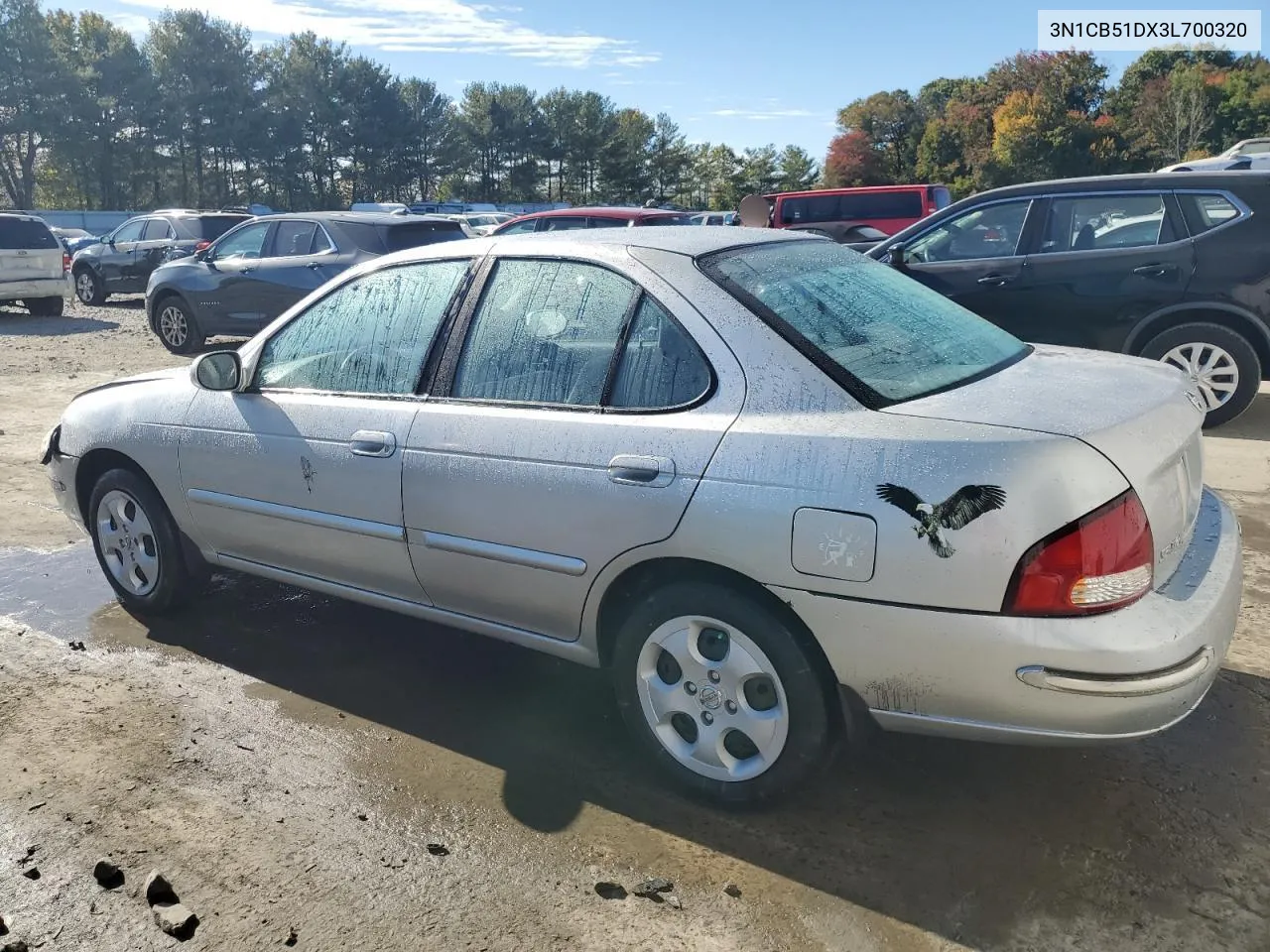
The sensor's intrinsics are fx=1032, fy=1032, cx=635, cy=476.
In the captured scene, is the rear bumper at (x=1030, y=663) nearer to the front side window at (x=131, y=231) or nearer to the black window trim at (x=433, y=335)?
the black window trim at (x=433, y=335)

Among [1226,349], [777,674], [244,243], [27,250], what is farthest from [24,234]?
[777,674]

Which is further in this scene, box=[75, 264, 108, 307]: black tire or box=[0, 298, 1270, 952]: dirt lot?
box=[75, 264, 108, 307]: black tire

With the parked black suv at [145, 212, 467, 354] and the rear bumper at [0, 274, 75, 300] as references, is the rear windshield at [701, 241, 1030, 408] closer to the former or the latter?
the parked black suv at [145, 212, 467, 354]

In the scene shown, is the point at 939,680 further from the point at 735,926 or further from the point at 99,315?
the point at 99,315

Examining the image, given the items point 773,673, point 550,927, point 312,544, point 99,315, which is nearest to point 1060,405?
point 773,673

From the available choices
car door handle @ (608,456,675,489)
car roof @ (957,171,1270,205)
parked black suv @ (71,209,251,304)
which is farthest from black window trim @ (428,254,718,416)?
parked black suv @ (71,209,251,304)

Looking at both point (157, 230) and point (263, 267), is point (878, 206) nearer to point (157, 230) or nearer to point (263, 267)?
point (263, 267)

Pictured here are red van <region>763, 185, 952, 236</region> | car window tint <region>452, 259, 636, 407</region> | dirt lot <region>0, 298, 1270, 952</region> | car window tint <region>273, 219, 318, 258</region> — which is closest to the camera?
dirt lot <region>0, 298, 1270, 952</region>

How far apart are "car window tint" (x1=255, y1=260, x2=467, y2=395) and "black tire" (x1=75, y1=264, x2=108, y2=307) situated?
56.1ft

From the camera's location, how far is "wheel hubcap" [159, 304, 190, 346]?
41.7ft

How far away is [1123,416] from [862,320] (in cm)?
80

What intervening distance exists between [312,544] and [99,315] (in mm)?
16066

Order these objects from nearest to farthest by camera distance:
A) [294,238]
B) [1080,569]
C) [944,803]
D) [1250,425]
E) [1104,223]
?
[1080,569] → [944,803] → [1104,223] → [1250,425] → [294,238]

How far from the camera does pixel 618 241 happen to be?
11.0ft
